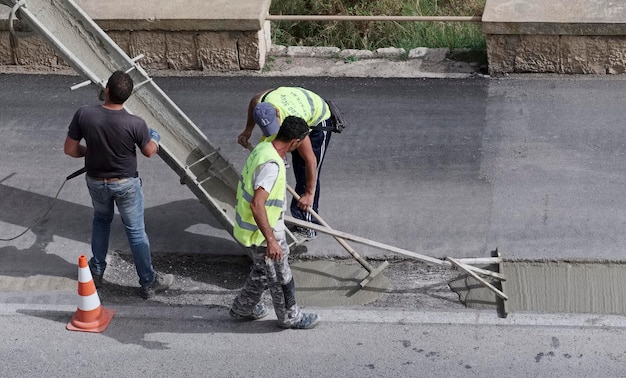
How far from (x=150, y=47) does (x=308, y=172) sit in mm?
4161

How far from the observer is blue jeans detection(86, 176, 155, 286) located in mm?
7117

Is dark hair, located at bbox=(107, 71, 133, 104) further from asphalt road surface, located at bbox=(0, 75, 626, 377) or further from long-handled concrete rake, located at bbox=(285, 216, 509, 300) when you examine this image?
asphalt road surface, located at bbox=(0, 75, 626, 377)

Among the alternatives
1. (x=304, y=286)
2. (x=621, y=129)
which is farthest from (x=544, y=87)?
(x=304, y=286)

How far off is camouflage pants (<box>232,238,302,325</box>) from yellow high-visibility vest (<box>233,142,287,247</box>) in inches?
4.5

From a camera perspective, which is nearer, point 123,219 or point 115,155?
point 115,155

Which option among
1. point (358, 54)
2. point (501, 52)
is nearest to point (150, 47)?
point (358, 54)

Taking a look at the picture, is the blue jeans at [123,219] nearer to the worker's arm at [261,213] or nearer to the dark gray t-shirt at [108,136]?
the dark gray t-shirt at [108,136]

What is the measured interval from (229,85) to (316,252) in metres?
3.15

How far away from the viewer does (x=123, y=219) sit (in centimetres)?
728

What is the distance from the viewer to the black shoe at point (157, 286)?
7492 mm

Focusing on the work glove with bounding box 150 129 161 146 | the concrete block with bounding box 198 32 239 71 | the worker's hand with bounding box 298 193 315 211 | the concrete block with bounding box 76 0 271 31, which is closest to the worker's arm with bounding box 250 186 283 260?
the worker's hand with bounding box 298 193 315 211

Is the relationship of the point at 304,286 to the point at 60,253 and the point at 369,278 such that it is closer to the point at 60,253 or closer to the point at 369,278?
the point at 369,278

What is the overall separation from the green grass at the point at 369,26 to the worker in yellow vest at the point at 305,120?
390 centimetres

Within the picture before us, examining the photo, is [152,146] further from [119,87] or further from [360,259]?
[360,259]
